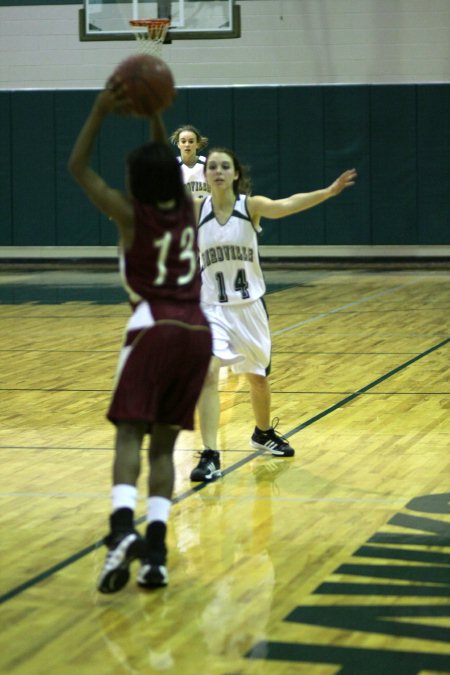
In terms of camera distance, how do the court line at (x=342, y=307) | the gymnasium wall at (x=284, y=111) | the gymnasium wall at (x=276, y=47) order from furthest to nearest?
the gymnasium wall at (x=284, y=111) < the gymnasium wall at (x=276, y=47) < the court line at (x=342, y=307)

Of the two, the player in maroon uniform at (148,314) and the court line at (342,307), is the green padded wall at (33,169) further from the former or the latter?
the player in maroon uniform at (148,314)

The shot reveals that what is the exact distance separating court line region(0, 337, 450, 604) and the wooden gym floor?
0.04 feet

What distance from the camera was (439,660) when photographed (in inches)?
144

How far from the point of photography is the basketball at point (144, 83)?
4336mm

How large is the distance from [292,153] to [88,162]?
15.0 m

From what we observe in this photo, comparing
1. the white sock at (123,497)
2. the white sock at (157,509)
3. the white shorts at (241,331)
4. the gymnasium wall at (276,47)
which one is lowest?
the white sock at (157,509)

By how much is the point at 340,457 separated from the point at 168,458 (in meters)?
2.41

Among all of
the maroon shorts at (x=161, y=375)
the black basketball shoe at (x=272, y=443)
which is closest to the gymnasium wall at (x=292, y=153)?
the black basketball shoe at (x=272, y=443)

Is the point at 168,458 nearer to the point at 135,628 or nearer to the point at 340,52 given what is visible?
the point at 135,628

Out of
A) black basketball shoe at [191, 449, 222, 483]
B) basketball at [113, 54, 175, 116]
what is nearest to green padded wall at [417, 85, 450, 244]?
black basketball shoe at [191, 449, 222, 483]

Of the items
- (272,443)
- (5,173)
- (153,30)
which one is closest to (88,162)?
(272,443)

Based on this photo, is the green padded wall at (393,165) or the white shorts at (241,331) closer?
the white shorts at (241,331)

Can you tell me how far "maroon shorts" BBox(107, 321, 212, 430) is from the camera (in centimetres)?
423

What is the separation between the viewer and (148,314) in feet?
14.0
